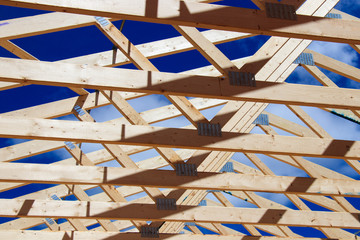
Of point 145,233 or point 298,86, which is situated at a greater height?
point 298,86

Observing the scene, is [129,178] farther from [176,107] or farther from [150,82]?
[150,82]

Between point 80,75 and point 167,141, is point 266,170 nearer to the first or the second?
point 167,141

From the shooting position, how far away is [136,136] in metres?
4.09

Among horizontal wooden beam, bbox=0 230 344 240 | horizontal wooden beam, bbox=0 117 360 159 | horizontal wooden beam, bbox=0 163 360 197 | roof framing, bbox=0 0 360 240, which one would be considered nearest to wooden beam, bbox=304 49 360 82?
roof framing, bbox=0 0 360 240

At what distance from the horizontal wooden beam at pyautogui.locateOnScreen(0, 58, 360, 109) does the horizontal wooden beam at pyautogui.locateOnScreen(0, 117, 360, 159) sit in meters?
0.61

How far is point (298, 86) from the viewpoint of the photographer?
12.7 feet

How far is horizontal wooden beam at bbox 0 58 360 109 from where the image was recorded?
11.3 feet

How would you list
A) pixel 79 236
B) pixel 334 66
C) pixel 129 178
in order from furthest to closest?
pixel 334 66 < pixel 79 236 < pixel 129 178

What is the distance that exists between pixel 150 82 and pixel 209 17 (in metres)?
0.79

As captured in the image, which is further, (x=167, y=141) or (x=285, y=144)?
(x=285, y=144)

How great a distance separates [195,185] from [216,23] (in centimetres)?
228

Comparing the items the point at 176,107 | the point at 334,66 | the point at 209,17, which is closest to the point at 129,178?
the point at 176,107

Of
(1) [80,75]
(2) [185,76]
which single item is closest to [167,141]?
(2) [185,76]

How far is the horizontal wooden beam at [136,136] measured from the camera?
393 cm
